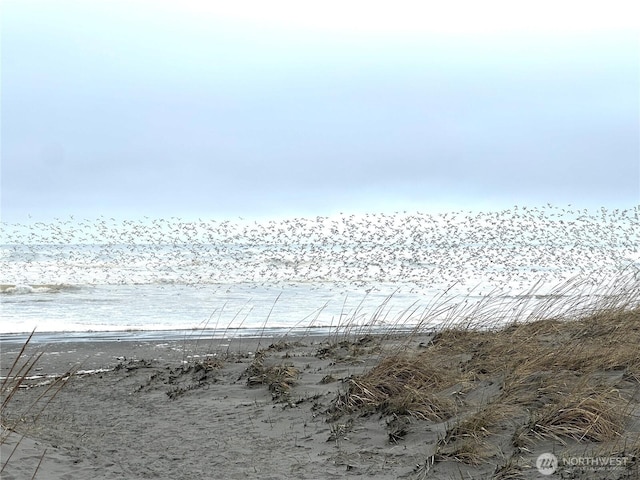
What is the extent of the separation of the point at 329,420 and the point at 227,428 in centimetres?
111

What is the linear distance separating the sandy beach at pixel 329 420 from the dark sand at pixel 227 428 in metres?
0.02

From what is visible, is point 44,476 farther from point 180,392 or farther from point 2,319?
point 2,319

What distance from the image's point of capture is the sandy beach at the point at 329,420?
565 cm

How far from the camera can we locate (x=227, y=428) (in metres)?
7.22

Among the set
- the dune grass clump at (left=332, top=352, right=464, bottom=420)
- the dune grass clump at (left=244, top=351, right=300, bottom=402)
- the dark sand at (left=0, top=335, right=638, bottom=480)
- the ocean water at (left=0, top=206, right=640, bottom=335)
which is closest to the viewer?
the dark sand at (left=0, top=335, right=638, bottom=480)

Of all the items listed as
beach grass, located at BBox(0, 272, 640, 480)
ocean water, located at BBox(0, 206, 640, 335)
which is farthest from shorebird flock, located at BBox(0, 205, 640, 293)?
beach grass, located at BBox(0, 272, 640, 480)

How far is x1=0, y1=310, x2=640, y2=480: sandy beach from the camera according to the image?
565 centimetres

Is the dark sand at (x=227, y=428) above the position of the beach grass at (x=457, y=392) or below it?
below

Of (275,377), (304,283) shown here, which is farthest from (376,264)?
(275,377)

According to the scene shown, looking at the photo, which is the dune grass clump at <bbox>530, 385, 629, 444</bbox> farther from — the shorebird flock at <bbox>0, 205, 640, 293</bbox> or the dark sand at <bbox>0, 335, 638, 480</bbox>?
the shorebird flock at <bbox>0, 205, 640, 293</bbox>

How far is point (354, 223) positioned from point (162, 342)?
32158mm

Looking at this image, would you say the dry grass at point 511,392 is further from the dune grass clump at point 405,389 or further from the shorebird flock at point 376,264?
the shorebird flock at point 376,264

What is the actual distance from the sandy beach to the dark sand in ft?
0.06

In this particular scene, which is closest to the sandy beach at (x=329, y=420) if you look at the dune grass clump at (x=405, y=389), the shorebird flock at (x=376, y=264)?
the dune grass clump at (x=405, y=389)
